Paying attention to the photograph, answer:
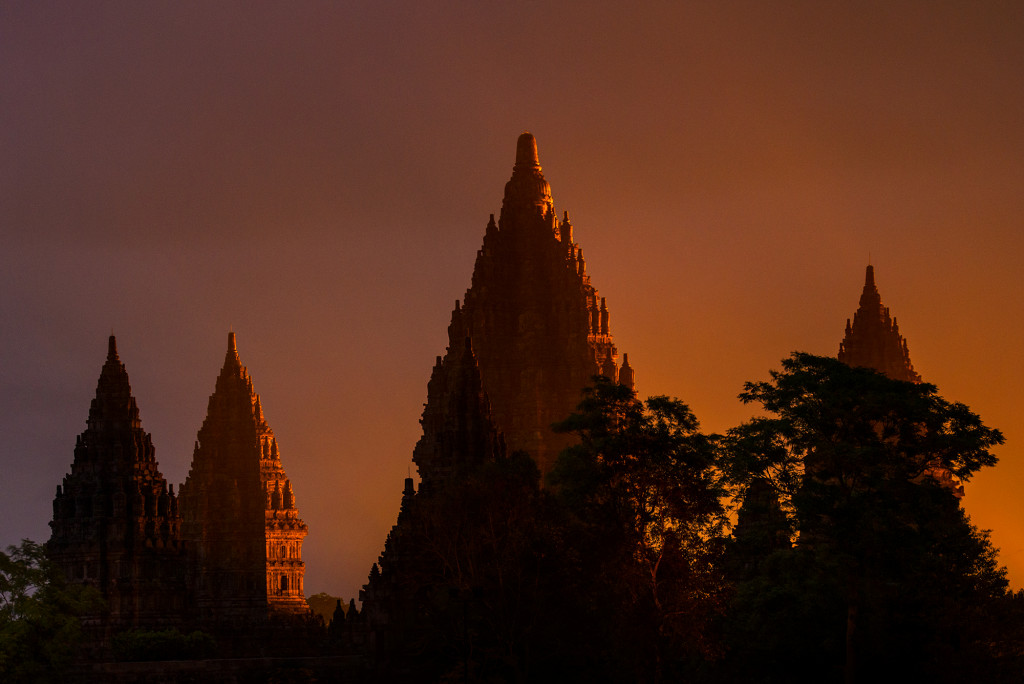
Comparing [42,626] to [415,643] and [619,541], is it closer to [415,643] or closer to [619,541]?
[415,643]

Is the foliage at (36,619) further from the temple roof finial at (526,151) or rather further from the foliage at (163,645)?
the temple roof finial at (526,151)

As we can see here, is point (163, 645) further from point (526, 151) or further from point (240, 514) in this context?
point (526, 151)

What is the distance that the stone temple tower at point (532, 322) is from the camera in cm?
17288

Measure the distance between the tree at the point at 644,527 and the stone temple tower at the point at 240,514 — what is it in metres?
68.4

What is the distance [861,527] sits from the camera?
87500 millimetres

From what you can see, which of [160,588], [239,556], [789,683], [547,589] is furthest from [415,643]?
[239,556]

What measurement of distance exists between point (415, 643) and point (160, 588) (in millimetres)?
44331

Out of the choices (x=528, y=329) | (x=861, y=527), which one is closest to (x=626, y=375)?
(x=528, y=329)

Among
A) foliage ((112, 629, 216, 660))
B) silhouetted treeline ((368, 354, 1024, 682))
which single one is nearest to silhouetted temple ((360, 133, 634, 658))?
foliage ((112, 629, 216, 660))

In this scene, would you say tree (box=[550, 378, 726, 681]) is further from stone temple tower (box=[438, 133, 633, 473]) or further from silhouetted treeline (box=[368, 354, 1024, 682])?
stone temple tower (box=[438, 133, 633, 473])

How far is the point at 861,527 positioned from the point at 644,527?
30.9 feet

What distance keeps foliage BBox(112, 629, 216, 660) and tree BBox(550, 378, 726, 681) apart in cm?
3231

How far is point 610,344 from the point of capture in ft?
598

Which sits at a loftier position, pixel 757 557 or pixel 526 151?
pixel 526 151
